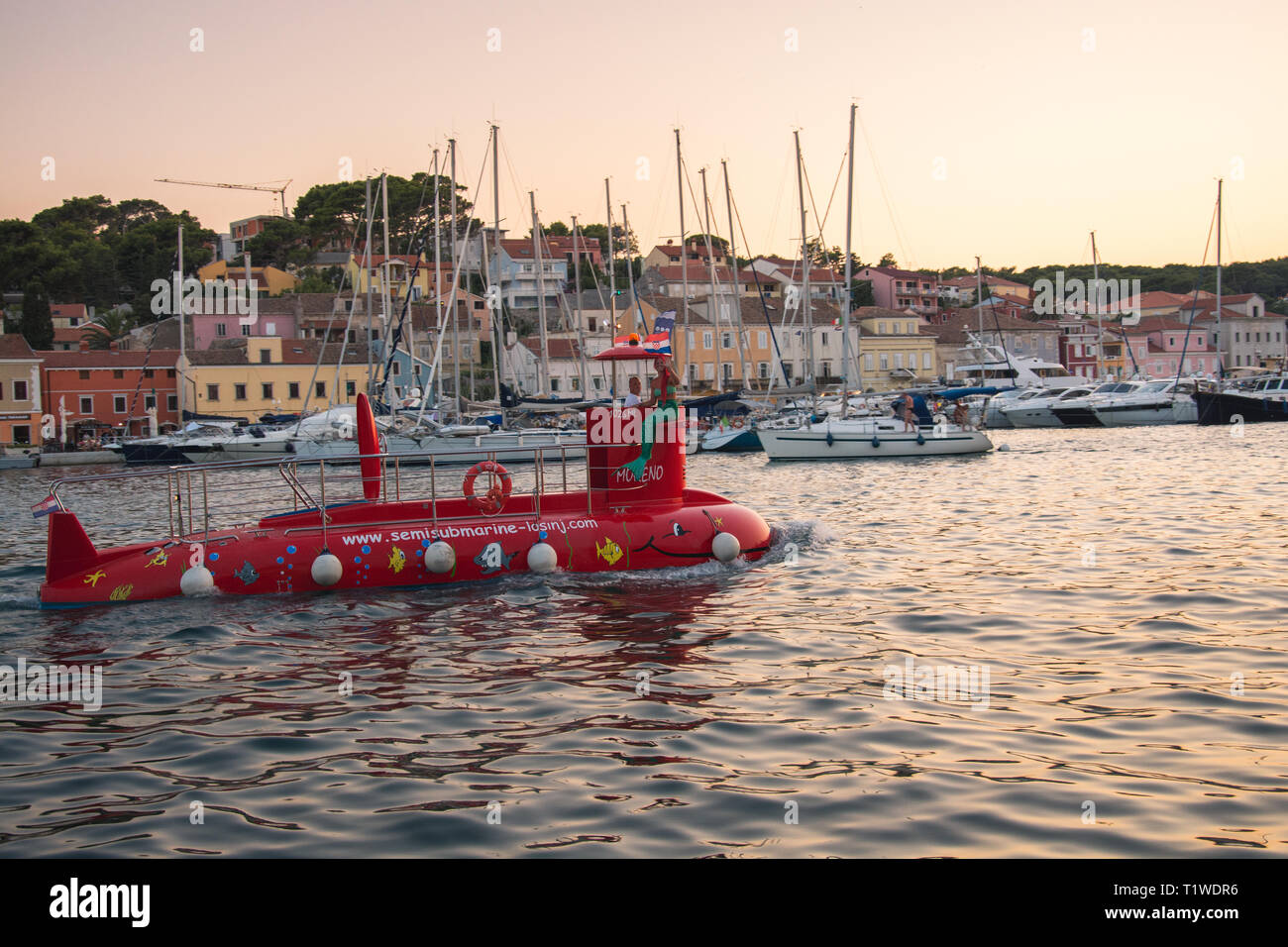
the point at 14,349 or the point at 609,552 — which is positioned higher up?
the point at 14,349

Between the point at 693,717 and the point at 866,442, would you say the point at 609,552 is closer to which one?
the point at 693,717

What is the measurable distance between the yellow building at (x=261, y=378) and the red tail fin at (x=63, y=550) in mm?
60444

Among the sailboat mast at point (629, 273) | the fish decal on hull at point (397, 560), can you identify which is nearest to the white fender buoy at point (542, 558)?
the fish decal on hull at point (397, 560)

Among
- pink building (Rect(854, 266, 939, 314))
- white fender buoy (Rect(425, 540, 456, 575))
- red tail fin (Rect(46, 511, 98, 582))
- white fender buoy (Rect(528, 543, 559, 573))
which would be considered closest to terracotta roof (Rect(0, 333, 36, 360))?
red tail fin (Rect(46, 511, 98, 582))

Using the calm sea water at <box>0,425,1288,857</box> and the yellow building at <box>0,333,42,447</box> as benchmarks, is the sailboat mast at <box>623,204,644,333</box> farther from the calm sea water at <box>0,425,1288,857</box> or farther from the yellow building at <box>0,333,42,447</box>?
the yellow building at <box>0,333,42,447</box>

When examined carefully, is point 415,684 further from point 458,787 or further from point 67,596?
point 67,596

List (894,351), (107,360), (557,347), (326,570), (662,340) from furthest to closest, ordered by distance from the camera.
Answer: (894,351) → (557,347) → (107,360) → (662,340) → (326,570)

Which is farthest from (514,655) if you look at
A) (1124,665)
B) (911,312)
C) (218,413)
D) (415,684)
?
(911,312)

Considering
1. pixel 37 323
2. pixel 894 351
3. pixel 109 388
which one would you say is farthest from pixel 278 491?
pixel 894 351

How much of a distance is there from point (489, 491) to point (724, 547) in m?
3.41

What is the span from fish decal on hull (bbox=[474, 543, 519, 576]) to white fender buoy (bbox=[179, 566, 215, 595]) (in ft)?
10.8

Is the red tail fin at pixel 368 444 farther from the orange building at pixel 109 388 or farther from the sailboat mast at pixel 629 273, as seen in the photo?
the orange building at pixel 109 388

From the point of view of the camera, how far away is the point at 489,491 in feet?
51.6
